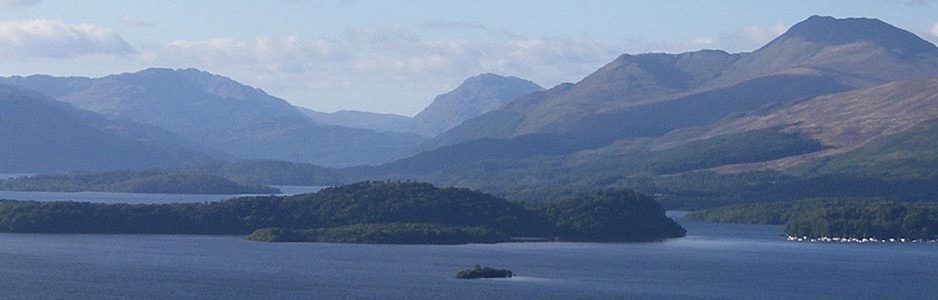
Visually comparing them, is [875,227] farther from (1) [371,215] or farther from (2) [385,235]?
(2) [385,235]

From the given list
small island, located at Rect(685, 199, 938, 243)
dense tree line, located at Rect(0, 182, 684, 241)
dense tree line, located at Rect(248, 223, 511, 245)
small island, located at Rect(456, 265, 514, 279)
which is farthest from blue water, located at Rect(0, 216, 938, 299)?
small island, located at Rect(685, 199, 938, 243)

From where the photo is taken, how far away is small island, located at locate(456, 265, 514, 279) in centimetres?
13188

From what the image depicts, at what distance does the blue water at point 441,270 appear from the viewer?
398 ft

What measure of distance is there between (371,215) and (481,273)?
2083 inches

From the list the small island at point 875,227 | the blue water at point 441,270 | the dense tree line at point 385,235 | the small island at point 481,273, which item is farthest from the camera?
A: the small island at point 875,227

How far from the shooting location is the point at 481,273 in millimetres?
132500

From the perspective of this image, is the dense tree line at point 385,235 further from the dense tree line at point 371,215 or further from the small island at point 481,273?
the small island at point 481,273

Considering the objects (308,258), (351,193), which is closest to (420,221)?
(351,193)

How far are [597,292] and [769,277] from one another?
20.7 meters

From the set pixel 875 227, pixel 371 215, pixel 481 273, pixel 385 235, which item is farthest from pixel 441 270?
pixel 875 227

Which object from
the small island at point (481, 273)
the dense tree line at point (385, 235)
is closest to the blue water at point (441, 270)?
the small island at point (481, 273)

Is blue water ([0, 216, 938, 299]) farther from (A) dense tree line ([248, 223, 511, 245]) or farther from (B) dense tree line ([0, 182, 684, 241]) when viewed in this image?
(B) dense tree line ([0, 182, 684, 241])

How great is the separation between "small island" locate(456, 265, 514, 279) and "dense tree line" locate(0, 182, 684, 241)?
1568 inches

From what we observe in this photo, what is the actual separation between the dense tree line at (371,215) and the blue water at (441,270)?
6.60 m
